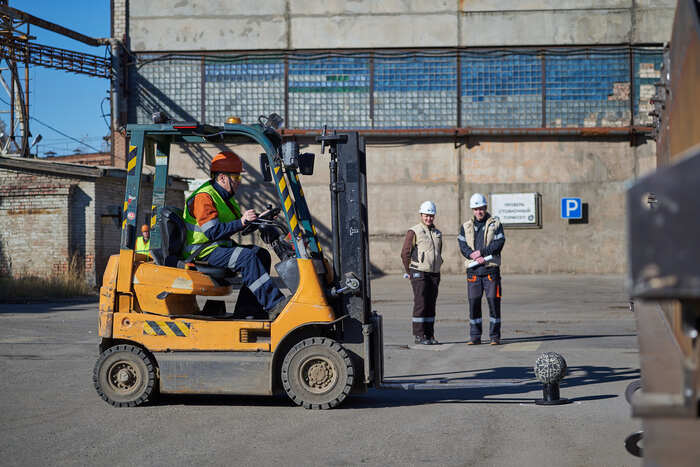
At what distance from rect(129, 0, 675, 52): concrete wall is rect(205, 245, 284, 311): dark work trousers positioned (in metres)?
22.4

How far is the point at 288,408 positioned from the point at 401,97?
73.8 ft

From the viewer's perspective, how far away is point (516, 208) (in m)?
27.7

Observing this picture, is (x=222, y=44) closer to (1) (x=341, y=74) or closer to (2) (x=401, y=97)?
(1) (x=341, y=74)

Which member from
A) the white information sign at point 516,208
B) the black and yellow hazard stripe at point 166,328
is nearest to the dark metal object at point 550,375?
the black and yellow hazard stripe at point 166,328

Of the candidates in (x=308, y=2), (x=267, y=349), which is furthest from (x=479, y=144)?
(x=267, y=349)

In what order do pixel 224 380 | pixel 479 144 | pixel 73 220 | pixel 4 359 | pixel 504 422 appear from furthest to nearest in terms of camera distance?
pixel 479 144, pixel 73 220, pixel 4 359, pixel 224 380, pixel 504 422

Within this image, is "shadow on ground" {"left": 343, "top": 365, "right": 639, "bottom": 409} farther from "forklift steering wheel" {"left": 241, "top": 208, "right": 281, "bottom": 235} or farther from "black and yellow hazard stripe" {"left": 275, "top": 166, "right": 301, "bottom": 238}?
"forklift steering wheel" {"left": 241, "top": 208, "right": 281, "bottom": 235}

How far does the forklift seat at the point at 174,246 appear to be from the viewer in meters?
7.11

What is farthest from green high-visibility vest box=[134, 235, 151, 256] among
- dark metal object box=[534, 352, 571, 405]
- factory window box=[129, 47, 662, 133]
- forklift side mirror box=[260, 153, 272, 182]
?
factory window box=[129, 47, 662, 133]

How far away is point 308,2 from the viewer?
94.3 feet

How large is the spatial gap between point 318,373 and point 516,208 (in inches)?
860

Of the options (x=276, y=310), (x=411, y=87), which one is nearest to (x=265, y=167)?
(x=276, y=310)

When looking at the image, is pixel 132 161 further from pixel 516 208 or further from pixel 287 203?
pixel 516 208

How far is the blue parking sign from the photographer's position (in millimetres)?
27562
